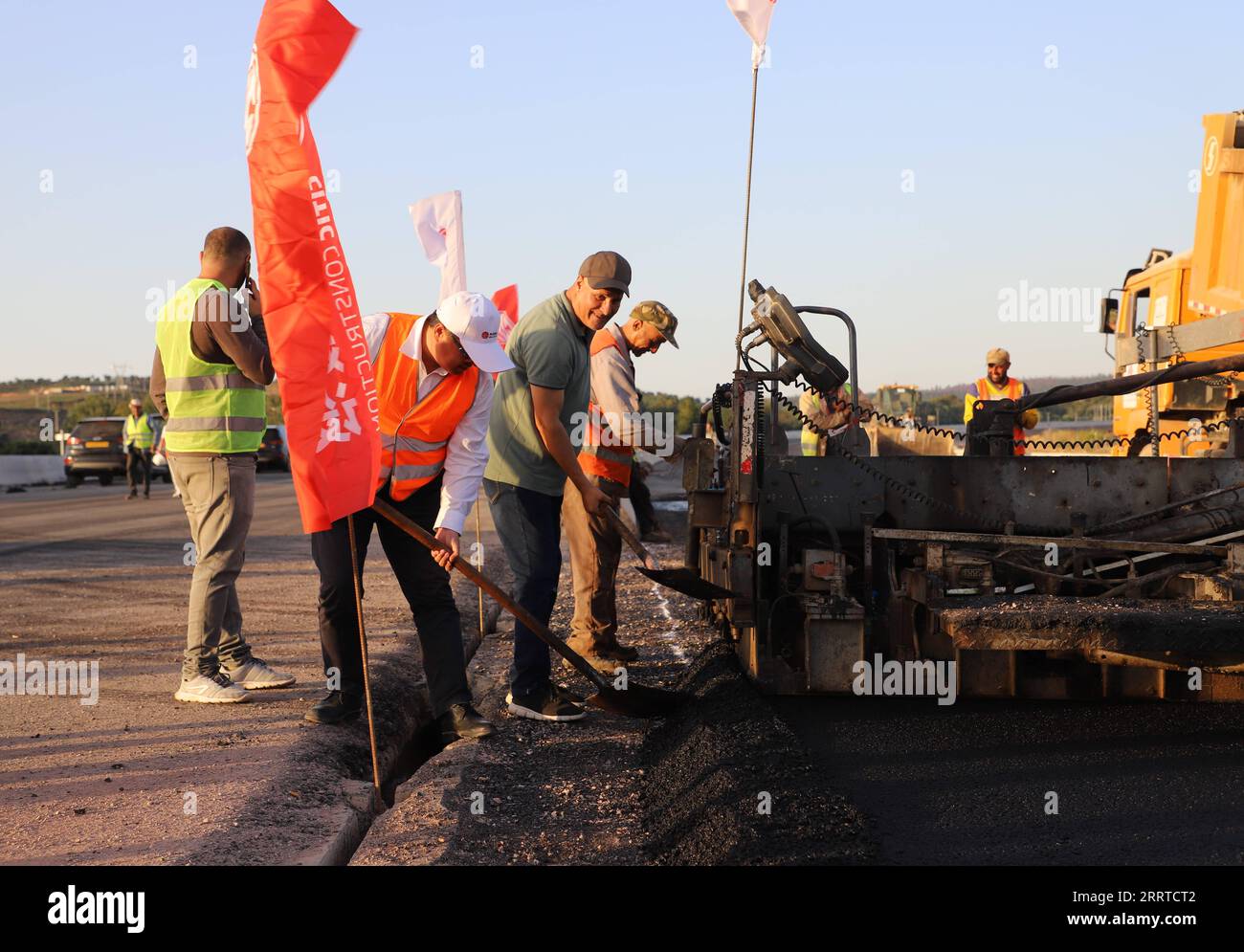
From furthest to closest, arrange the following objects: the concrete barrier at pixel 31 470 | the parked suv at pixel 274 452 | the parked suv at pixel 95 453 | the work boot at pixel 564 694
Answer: the parked suv at pixel 274 452 → the concrete barrier at pixel 31 470 → the parked suv at pixel 95 453 → the work boot at pixel 564 694

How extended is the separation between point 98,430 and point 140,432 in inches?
354

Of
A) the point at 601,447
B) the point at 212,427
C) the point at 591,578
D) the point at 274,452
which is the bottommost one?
the point at 274,452

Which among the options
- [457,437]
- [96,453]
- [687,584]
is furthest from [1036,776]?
[96,453]

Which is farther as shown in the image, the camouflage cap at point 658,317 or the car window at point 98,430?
the car window at point 98,430

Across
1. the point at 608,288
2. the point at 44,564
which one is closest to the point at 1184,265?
the point at 608,288

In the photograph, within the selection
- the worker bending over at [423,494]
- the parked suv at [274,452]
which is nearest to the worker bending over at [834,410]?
the worker bending over at [423,494]

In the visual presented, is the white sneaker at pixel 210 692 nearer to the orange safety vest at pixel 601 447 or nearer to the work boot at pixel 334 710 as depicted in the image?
the work boot at pixel 334 710

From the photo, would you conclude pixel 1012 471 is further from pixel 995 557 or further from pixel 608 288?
pixel 608 288

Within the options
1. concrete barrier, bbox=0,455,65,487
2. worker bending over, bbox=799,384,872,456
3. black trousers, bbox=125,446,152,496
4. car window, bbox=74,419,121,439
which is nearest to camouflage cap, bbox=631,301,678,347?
worker bending over, bbox=799,384,872,456

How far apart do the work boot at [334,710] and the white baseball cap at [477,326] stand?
1.67 m

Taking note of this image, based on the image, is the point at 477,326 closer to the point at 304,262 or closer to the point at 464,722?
the point at 304,262

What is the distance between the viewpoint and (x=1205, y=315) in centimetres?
947

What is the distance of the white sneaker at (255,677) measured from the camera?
21.2 ft

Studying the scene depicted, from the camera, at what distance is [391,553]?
5816mm
